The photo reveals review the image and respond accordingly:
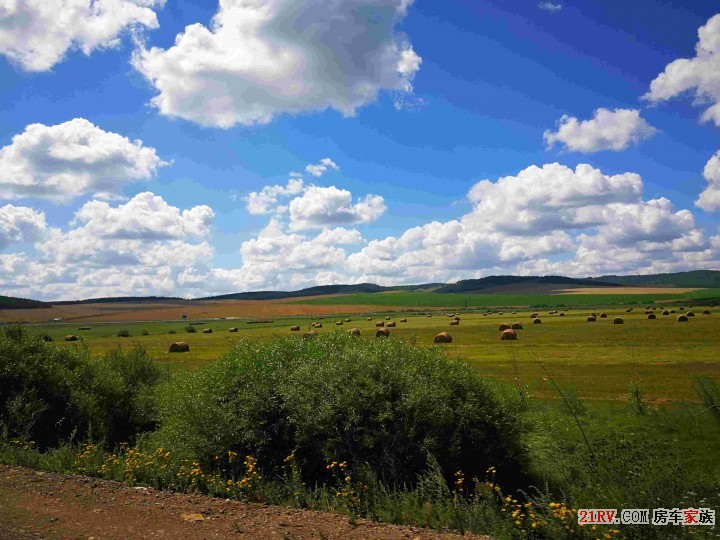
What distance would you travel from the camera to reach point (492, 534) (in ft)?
28.1

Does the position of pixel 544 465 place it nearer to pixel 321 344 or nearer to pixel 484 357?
pixel 321 344

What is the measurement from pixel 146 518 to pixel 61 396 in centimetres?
938

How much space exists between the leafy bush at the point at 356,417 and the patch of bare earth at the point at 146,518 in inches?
86.1

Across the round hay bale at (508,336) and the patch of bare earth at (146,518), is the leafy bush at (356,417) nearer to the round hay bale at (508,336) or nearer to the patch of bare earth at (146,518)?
the patch of bare earth at (146,518)

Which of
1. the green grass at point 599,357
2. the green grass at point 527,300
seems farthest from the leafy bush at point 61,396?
the green grass at point 527,300

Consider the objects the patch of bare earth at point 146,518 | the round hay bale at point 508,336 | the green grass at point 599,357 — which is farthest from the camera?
the round hay bale at point 508,336

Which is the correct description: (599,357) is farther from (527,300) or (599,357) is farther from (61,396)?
(527,300)

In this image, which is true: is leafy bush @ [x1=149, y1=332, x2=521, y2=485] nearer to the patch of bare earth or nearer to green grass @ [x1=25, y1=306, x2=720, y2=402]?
the patch of bare earth

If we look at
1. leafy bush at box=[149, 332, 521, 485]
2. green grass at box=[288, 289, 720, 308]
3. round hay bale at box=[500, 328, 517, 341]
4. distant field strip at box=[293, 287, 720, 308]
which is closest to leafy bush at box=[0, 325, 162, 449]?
leafy bush at box=[149, 332, 521, 485]

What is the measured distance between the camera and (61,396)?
16312 mm

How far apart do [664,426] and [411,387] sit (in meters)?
8.29

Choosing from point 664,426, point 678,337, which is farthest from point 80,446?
point 678,337

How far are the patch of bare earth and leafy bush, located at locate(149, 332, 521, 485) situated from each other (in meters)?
2.19

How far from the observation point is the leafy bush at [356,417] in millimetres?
11508
